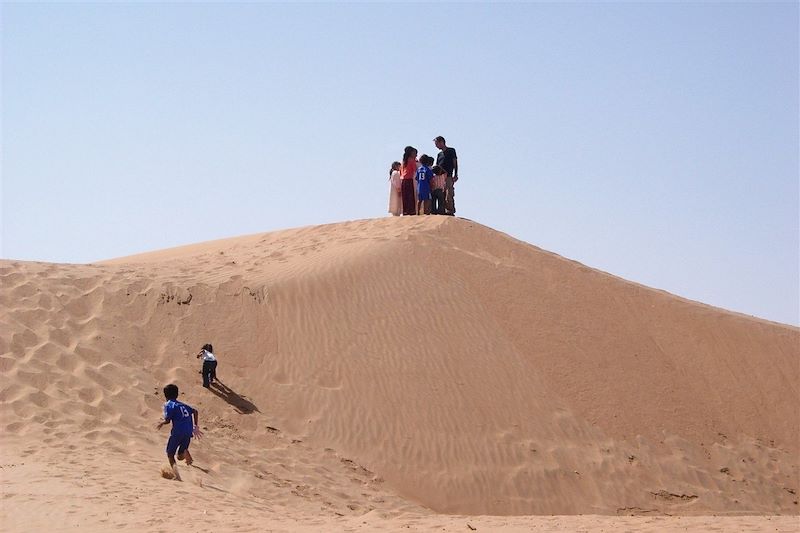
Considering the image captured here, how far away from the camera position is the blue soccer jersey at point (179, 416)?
36.8 ft

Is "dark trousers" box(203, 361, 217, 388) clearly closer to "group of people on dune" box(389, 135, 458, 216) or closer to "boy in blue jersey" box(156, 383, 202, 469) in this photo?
"boy in blue jersey" box(156, 383, 202, 469)

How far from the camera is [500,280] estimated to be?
17.9 m

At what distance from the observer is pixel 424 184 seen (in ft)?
63.8

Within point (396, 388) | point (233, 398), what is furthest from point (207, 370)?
point (396, 388)

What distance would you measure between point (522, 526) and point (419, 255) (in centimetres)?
895

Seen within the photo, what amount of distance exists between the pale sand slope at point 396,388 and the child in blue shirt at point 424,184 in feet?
1.50

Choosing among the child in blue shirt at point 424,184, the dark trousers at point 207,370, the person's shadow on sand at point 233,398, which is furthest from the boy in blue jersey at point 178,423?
the child in blue shirt at point 424,184

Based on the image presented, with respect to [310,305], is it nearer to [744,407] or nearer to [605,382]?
[605,382]

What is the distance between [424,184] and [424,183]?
0.06ft

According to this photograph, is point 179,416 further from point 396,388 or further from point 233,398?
point 396,388

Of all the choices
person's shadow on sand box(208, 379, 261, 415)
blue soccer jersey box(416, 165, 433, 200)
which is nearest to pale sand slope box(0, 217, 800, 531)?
person's shadow on sand box(208, 379, 261, 415)

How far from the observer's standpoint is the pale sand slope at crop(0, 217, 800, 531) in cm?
1184

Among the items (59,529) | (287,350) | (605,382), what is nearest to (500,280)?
(605,382)

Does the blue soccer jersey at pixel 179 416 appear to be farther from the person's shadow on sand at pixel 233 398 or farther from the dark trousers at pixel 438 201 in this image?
the dark trousers at pixel 438 201
